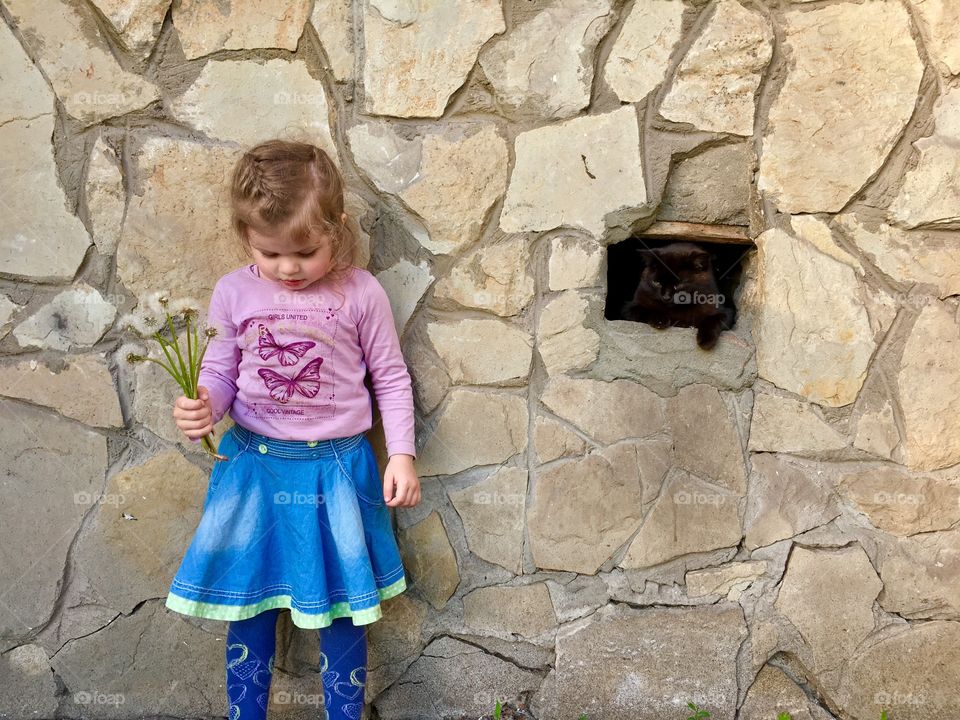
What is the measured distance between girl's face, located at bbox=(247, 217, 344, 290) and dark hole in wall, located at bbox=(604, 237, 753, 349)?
2.81 ft

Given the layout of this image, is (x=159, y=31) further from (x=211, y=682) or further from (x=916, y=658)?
(x=916, y=658)

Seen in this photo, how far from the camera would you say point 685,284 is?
219 centimetres

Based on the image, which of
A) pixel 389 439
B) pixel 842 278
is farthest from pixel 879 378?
pixel 389 439

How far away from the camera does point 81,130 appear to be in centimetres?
191

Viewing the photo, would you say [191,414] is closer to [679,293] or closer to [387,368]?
[387,368]

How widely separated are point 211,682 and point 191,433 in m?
0.85
